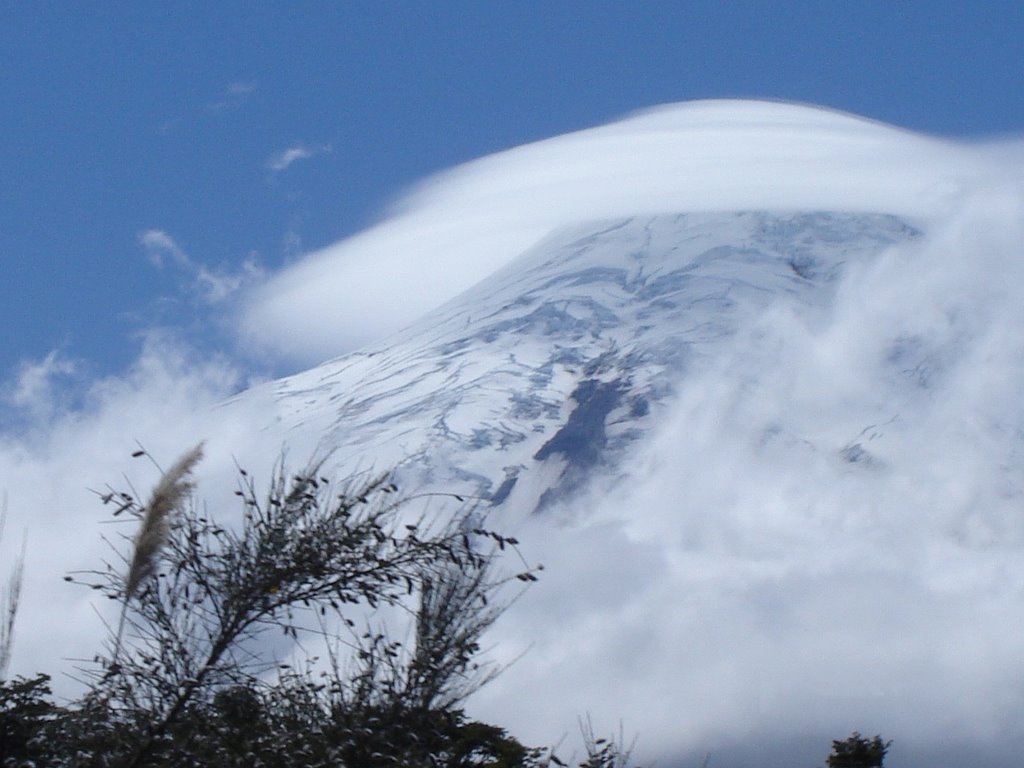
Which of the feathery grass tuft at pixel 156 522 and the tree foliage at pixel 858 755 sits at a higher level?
the tree foliage at pixel 858 755

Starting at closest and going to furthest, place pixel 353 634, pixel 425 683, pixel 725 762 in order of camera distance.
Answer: pixel 353 634 < pixel 425 683 < pixel 725 762

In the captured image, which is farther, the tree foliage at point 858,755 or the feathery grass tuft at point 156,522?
the tree foliage at point 858,755

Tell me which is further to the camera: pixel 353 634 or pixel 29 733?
pixel 29 733

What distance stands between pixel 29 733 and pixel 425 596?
3.04m

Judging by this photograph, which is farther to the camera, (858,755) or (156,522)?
(858,755)

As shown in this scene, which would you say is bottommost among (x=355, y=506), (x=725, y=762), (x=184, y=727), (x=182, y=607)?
(x=184, y=727)

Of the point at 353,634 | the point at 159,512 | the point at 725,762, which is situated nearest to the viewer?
the point at 159,512

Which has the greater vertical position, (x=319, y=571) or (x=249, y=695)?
(x=319, y=571)

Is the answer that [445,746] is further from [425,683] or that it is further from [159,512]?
[159,512]

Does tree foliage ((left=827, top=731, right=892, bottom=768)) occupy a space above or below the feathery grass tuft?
above

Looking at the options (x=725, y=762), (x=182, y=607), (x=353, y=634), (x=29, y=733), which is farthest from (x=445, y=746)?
(x=725, y=762)

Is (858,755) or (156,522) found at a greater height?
(858,755)

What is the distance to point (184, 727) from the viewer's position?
29.0 feet

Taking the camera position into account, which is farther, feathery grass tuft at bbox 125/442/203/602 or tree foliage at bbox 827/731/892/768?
tree foliage at bbox 827/731/892/768
